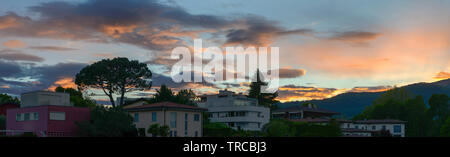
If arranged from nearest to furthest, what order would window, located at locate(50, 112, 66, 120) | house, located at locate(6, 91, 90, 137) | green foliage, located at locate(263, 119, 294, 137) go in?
house, located at locate(6, 91, 90, 137) → window, located at locate(50, 112, 66, 120) → green foliage, located at locate(263, 119, 294, 137)

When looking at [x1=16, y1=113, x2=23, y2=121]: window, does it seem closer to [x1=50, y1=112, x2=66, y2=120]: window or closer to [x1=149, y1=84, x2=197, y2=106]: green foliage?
[x1=50, y1=112, x2=66, y2=120]: window

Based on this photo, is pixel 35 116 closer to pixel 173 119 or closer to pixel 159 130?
pixel 159 130

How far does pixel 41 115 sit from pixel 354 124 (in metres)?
89.2

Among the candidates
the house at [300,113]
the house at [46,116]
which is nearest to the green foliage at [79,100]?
the house at [46,116]

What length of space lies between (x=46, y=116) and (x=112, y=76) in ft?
134

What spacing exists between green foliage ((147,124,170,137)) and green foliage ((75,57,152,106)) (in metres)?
36.6

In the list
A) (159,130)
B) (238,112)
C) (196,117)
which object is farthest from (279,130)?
(159,130)

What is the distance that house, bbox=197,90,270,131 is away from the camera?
11481cm

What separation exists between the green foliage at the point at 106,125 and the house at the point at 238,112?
45940 millimetres

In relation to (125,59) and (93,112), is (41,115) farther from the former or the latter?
(125,59)

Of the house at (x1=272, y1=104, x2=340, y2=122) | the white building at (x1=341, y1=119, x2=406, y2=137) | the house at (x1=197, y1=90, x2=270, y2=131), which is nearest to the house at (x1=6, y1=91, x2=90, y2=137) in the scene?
the house at (x1=197, y1=90, x2=270, y2=131)

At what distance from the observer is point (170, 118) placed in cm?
7700

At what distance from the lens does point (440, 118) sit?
500 feet
